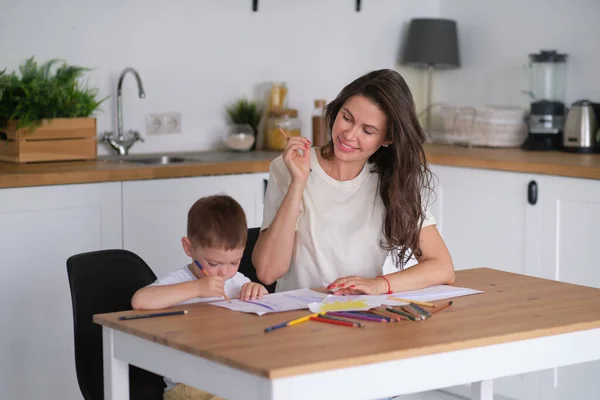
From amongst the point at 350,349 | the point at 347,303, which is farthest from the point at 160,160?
the point at 350,349

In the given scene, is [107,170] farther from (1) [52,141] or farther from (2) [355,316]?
(2) [355,316]

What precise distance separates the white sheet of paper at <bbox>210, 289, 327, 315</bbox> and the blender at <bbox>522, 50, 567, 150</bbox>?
89.2 inches

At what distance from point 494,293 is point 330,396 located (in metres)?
0.71

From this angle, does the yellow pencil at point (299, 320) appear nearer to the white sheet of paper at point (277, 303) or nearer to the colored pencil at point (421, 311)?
the white sheet of paper at point (277, 303)

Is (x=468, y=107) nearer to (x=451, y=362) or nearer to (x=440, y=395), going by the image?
(x=440, y=395)

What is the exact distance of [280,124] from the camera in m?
4.23

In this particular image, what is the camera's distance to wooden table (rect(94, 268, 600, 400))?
1.59 metres

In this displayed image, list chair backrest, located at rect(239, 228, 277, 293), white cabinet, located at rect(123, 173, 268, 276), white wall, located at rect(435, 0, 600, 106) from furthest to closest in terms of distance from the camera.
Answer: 1. white wall, located at rect(435, 0, 600, 106)
2. white cabinet, located at rect(123, 173, 268, 276)
3. chair backrest, located at rect(239, 228, 277, 293)

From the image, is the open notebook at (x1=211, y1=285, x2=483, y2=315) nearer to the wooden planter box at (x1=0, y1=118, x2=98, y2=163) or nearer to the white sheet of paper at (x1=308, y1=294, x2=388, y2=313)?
the white sheet of paper at (x1=308, y1=294, x2=388, y2=313)

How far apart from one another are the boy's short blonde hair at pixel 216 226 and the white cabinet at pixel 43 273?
110cm

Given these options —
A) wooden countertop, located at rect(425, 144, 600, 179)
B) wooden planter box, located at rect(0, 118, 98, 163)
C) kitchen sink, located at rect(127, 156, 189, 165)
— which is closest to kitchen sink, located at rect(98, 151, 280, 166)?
kitchen sink, located at rect(127, 156, 189, 165)

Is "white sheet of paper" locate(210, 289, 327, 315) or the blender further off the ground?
the blender

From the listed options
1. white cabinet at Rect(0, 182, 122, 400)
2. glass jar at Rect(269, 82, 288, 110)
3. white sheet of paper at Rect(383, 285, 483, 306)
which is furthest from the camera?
glass jar at Rect(269, 82, 288, 110)

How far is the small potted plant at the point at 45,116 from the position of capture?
342 cm
